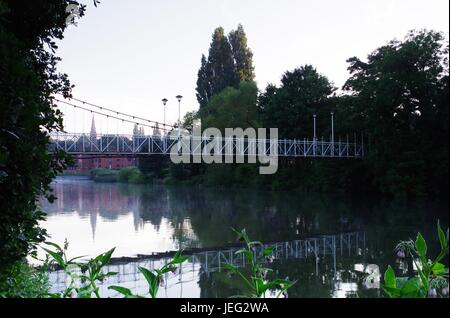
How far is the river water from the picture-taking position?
7297 mm

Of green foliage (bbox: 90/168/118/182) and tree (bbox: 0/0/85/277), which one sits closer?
tree (bbox: 0/0/85/277)

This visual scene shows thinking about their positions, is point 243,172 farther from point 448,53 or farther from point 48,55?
point 48,55

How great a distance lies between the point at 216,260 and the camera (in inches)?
359

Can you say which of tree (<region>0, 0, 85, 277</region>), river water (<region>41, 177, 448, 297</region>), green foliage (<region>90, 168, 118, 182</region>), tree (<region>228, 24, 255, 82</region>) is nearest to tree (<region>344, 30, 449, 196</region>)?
river water (<region>41, 177, 448, 297</region>)

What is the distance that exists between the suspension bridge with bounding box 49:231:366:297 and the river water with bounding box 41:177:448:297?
19mm

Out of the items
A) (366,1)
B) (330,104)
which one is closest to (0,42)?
(366,1)

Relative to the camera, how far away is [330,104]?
26.8m

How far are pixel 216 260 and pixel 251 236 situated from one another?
10.9 ft

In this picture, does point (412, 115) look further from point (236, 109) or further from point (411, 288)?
point (411, 288)

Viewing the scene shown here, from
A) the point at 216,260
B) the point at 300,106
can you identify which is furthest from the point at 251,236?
the point at 300,106

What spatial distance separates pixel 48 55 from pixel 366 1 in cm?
1760

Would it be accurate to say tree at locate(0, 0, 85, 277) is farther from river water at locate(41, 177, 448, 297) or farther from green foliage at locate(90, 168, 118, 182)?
green foliage at locate(90, 168, 118, 182)

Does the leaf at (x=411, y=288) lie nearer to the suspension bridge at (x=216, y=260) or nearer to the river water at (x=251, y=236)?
the river water at (x=251, y=236)

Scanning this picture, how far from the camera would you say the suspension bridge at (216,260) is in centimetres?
689
